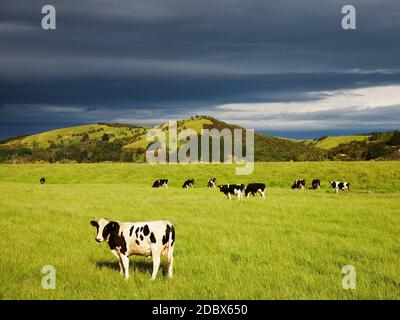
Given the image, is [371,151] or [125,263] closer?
[125,263]

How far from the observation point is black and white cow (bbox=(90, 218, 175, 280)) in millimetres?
11164

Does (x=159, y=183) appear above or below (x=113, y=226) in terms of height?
above

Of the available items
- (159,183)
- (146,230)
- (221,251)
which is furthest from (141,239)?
(159,183)

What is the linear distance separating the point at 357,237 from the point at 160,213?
12.1 meters

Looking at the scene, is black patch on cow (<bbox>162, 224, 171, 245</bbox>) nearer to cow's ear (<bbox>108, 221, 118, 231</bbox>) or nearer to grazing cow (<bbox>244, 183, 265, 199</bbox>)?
cow's ear (<bbox>108, 221, 118, 231</bbox>)

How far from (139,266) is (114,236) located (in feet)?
6.82

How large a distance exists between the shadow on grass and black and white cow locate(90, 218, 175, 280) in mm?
919

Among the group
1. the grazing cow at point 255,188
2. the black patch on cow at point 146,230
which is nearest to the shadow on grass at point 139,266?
the black patch on cow at point 146,230

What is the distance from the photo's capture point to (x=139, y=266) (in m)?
13.2

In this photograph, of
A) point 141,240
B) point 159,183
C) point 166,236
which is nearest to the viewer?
point 141,240

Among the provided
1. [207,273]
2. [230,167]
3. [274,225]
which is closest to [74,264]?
[207,273]

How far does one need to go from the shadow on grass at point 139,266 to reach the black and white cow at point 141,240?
92 centimetres

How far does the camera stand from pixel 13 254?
49.4 feet

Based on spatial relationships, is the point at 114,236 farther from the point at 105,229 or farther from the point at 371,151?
the point at 371,151
